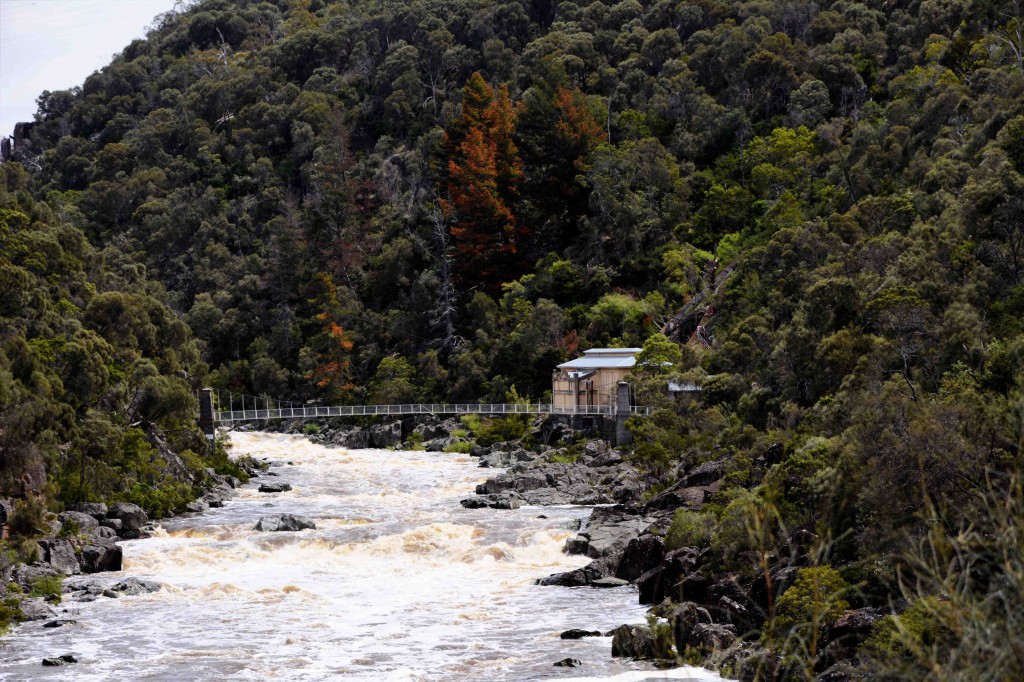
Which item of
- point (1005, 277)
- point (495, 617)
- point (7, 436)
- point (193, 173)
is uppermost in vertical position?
point (193, 173)

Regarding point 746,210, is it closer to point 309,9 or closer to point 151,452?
point 151,452

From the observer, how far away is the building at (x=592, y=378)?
202ft

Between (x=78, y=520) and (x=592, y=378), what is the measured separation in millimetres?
32185

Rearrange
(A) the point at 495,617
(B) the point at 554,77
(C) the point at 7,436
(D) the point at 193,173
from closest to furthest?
1. (A) the point at 495,617
2. (C) the point at 7,436
3. (B) the point at 554,77
4. (D) the point at 193,173

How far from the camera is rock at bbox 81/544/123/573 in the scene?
106 feet

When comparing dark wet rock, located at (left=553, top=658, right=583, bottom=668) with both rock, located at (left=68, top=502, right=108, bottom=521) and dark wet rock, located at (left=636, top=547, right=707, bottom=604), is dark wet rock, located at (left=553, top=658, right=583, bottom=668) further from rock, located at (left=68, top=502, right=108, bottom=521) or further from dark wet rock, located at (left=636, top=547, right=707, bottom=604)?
rock, located at (left=68, top=502, right=108, bottom=521)

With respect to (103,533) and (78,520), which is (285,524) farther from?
(78,520)

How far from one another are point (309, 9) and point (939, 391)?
159574 mm

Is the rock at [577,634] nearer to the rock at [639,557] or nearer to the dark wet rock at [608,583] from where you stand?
the dark wet rock at [608,583]

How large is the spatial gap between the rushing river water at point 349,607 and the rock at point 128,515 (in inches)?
41.0

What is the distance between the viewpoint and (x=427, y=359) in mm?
80375

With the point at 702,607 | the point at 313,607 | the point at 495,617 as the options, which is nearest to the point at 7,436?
the point at 313,607

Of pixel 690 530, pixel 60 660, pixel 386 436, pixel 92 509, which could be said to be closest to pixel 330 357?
pixel 386 436

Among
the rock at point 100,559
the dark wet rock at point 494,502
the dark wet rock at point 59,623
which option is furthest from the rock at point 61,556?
the dark wet rock at point 494,502
